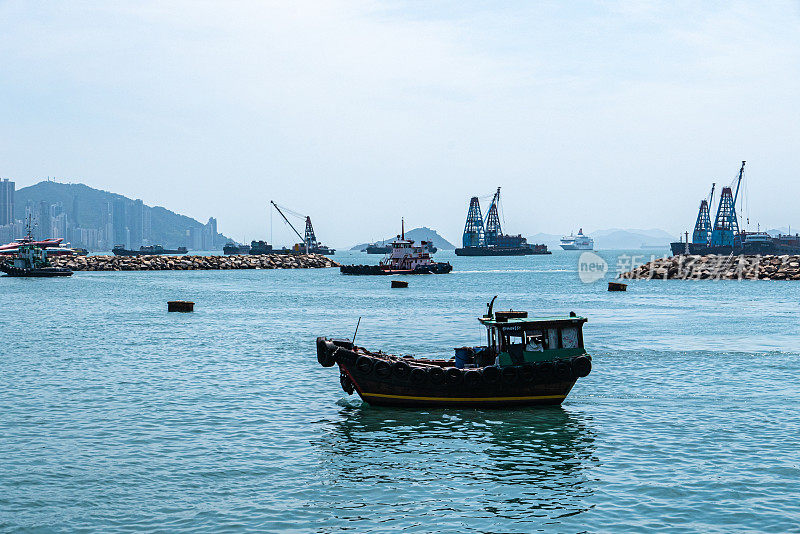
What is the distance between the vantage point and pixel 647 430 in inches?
914

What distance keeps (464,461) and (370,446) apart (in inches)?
126

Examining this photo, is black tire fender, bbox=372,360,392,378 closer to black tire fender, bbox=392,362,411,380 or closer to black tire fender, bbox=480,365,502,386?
black tire fender, bbox=392,362,411,380

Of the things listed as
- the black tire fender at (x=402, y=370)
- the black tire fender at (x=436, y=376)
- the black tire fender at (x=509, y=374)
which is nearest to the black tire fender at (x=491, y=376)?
the black tire fender at (x=509, y=374)

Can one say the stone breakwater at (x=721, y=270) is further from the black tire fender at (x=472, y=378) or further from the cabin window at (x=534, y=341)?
the black tire fender at (x=472, y=378)

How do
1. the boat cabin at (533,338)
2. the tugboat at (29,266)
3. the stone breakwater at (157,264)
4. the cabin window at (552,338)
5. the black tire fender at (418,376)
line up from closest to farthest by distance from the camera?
the black tire fender at (418,376), the boat cabin at (533,338), the cabin window at (552,338), the tugboat at (29,266), the stone breakwater at (157,264)

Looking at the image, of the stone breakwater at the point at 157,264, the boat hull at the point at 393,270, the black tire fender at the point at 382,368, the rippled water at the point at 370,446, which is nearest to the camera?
the rippled water at the point at 370,446

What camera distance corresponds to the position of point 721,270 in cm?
13662

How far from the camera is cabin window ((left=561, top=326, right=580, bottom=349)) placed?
86.1 feet

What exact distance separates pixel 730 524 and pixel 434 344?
30.2 metres

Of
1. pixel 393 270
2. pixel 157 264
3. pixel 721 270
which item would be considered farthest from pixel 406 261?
pixel 157 264

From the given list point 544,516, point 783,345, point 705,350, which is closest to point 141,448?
point 544,516

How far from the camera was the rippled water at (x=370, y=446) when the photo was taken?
53.1 ft

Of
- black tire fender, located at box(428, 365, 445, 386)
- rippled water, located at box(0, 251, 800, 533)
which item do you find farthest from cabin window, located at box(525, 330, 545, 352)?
black tire fender, located at box(428, 365, 445, 386)

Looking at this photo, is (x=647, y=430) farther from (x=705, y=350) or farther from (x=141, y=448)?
(x=705, y=350)
